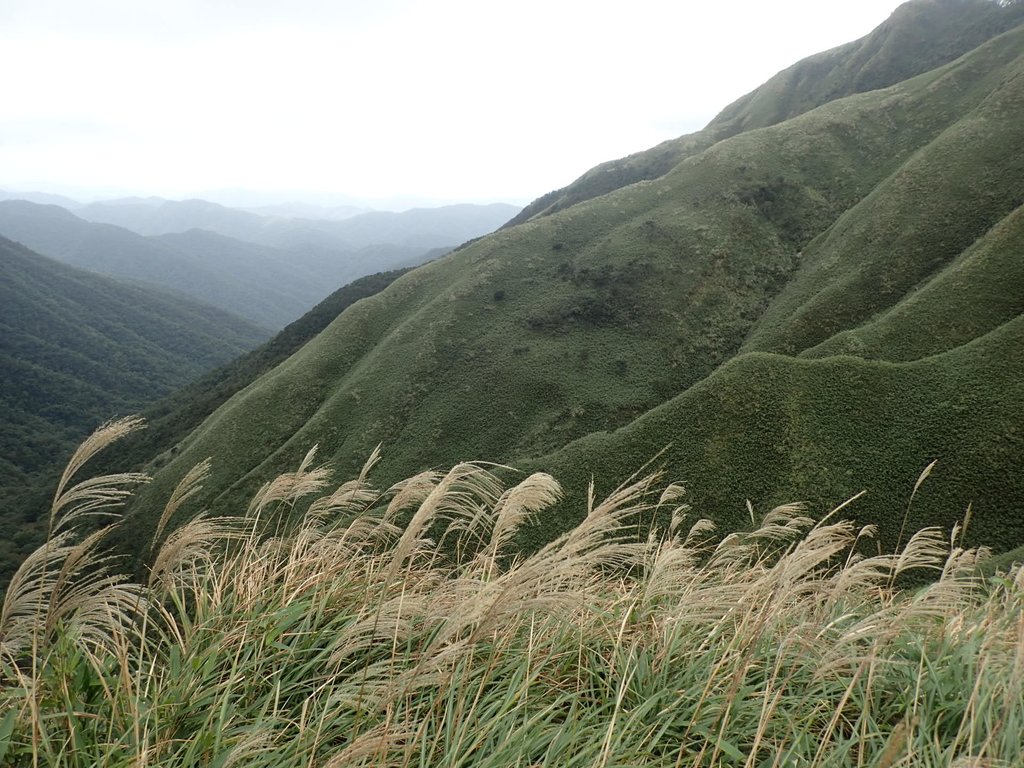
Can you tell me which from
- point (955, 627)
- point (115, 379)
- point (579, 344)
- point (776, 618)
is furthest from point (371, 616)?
point (115, 379)

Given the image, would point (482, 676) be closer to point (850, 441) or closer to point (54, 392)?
point (850, 441)

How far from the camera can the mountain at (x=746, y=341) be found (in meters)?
29.0

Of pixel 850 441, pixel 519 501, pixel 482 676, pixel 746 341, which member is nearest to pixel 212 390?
pixel 746 341

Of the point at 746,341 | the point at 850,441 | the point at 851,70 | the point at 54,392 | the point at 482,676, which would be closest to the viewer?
the point at 482,676

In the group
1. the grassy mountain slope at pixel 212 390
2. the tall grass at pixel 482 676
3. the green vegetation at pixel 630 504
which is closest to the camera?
the tall grass at pixel 482 676

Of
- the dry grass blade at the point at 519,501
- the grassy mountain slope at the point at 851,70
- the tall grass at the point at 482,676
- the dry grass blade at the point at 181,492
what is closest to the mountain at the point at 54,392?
the dry grass blade at the point at 181,492

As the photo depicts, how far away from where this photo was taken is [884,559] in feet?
16.0

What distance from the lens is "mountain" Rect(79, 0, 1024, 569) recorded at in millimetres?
29031

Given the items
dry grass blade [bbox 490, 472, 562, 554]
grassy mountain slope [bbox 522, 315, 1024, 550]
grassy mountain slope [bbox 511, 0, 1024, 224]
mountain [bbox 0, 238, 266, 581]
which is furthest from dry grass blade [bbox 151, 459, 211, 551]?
grassy mountain slope [bbox 511, 0, 1024, 224]

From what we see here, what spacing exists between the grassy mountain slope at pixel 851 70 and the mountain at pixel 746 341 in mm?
4283

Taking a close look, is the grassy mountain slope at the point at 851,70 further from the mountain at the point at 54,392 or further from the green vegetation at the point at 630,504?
the mountain at the point at 54,392

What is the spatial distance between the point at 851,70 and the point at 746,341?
361ft

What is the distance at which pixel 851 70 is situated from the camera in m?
127

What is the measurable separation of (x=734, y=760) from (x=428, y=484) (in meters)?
2.79
